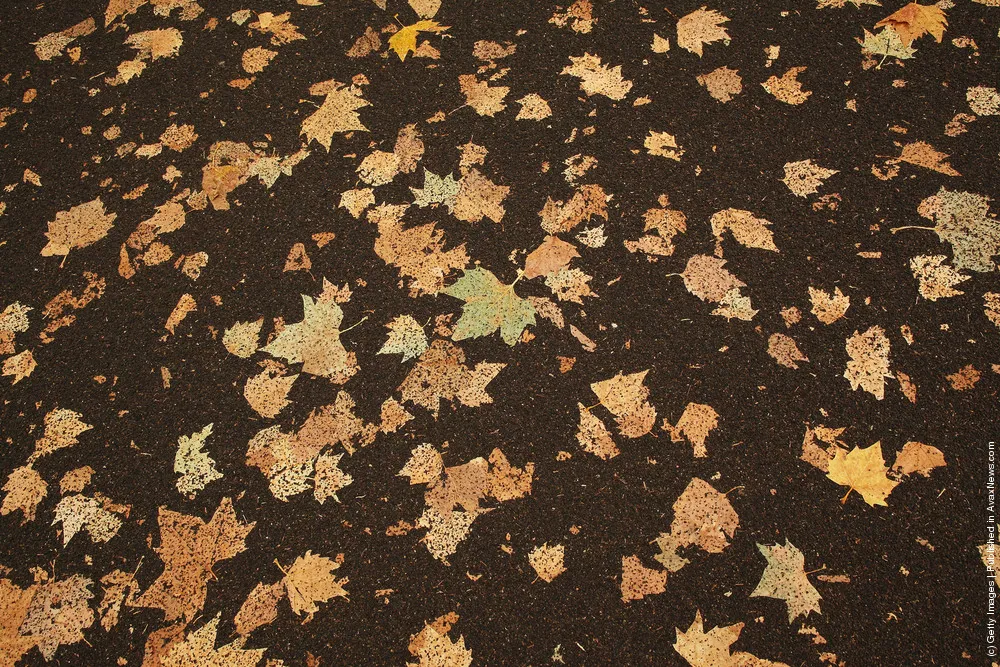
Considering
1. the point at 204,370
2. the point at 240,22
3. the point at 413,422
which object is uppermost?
the point at 240,22

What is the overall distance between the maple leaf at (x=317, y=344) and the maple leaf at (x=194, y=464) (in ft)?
1.06

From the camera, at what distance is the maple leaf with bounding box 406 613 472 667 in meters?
1.54

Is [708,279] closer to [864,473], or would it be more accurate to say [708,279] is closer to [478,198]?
[864,473]

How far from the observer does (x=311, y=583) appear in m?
1.63

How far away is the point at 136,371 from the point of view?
1.91 meters

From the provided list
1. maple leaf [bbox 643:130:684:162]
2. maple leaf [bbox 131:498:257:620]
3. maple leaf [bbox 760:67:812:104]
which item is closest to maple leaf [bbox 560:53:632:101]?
maple leaf [bbox 643:130:684:162]

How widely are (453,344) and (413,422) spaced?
0.87 feet

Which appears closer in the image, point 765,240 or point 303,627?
point 303,627

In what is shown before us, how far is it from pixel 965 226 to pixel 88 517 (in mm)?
2755

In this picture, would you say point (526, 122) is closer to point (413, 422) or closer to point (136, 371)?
point (413, 422)

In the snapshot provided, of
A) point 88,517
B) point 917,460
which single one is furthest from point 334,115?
point 917,460

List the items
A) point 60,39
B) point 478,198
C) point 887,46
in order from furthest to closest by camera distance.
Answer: point 60,39 < point 887,46 < point 478,198

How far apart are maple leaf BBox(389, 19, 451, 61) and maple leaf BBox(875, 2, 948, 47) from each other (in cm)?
166

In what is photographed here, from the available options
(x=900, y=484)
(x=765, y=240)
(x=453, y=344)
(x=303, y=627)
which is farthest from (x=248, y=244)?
(x=900, y=484)
